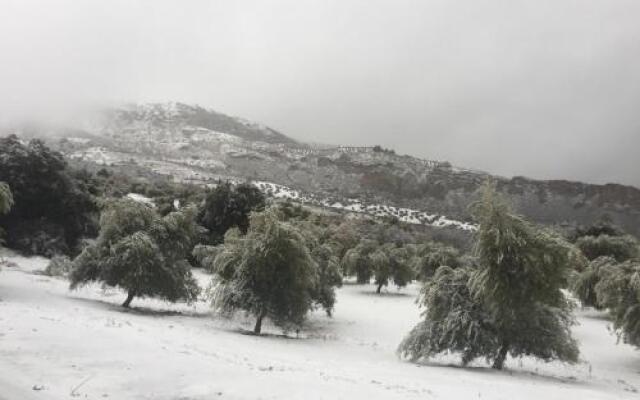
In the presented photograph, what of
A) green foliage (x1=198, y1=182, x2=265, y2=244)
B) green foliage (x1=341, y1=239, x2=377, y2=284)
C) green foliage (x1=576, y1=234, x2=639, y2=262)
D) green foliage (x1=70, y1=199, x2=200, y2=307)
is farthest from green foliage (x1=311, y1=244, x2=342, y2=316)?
green foliage (x1=576, y1=234, x2=639, y2=262)

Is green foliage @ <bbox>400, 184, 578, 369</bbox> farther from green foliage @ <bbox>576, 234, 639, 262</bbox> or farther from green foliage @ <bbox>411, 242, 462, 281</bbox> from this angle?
green foliage @ <bbox>576, 234, 639, 262</bbox>

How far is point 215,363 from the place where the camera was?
36.6 feet

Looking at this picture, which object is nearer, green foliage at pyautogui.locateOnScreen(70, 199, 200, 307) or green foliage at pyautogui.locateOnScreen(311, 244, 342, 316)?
green foliage at pyautogui.locateOnScreen(70, 199, 200, 307)

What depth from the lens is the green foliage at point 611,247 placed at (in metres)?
45.1

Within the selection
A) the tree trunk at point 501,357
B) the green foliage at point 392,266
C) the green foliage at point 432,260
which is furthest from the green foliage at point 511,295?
the green foliage at point 432,260

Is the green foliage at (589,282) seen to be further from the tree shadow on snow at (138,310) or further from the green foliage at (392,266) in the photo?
the tree shadow on snow at (138,310)

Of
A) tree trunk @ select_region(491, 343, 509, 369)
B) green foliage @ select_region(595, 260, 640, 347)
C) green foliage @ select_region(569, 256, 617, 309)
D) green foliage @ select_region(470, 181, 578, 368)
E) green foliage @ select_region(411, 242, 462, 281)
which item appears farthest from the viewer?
green foliage @ select_region(411, 242, 462, 281)

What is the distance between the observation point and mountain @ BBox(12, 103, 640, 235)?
11038cm

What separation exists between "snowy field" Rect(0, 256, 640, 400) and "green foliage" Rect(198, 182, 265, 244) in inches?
994

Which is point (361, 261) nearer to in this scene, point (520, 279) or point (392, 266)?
point (392, 266)

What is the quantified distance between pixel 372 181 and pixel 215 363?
429ft

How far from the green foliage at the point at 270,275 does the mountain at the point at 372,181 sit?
7316cm

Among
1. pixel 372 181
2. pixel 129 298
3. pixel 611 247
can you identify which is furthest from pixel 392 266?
pixel 372 181

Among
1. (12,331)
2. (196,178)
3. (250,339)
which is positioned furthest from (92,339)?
(196,178)
